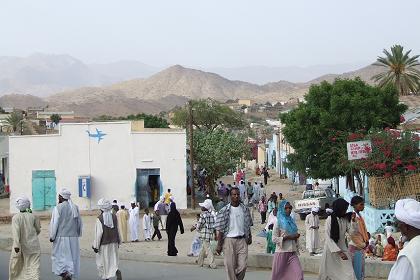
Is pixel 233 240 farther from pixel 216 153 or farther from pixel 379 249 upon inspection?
pixel 216 153

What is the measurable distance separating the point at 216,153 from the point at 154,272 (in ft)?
98.4

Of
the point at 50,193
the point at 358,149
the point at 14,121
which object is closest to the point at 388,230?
the point at 358,149

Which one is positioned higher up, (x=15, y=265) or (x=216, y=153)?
(x=216, y=153)

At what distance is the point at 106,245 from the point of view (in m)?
12.2

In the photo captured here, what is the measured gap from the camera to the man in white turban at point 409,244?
4699 millimetres

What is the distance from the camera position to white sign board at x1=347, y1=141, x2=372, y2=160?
2448 centimetres

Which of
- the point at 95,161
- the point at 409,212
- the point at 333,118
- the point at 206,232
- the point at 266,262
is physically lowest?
the point at 266,262

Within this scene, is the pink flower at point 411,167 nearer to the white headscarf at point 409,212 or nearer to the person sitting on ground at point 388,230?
the person sitting on ground at point 388,230

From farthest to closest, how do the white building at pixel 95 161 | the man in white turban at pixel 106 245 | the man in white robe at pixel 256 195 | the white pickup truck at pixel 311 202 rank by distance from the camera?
the man in white robe at pixel 256 195
the white building at pixel 95 161
the white pickup truck at pixel 311 202
the man in white turban at pixel 106 245

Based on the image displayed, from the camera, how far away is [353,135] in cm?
2673

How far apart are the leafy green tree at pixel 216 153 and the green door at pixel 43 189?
35.4 ft

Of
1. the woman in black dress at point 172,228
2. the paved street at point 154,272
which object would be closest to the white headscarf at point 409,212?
the paved street at point 154,272

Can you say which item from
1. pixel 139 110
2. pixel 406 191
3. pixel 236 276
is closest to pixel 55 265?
pixel 236 276

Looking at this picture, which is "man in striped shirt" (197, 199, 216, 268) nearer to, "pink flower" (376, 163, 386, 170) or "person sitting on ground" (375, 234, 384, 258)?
"person sitting on ground" (375, 234, 384, 258)
